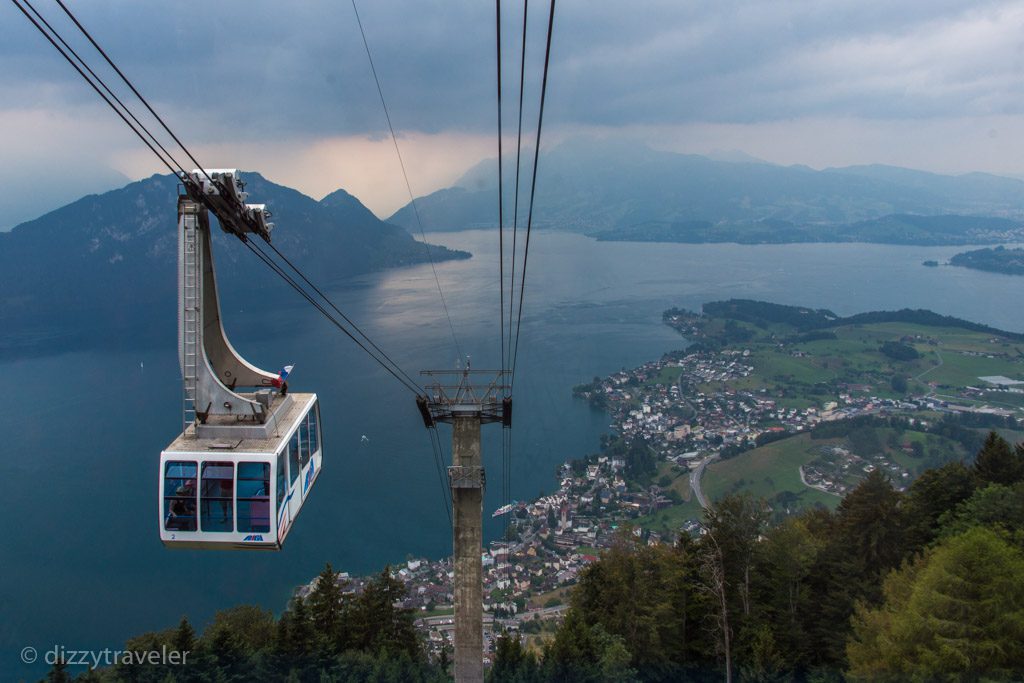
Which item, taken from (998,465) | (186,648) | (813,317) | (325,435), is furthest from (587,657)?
(813,317)

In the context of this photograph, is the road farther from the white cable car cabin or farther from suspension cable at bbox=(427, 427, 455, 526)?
the white cable car cabin

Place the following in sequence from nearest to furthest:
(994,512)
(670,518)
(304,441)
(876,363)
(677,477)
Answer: (304,441) < (994,512) < (670,518) < (677,477) < (876,363)

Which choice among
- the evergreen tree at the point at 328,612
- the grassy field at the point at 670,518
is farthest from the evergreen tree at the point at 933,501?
the grassy field at the point at 670,518

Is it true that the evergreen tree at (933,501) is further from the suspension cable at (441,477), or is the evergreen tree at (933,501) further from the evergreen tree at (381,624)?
the suspension cable at (441,477)

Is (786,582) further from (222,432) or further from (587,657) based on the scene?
(222,432)

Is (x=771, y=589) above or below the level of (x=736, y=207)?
below

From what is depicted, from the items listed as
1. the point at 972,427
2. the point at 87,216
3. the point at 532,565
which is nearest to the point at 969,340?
the point at 972,427

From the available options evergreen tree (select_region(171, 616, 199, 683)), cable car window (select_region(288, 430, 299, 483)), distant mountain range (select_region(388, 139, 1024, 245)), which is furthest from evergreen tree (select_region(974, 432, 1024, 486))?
distant mountain range (select_region(388, 139, 1024, 245))

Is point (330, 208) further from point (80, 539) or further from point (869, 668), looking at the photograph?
point (869, 668)
